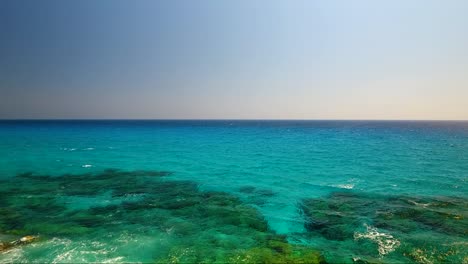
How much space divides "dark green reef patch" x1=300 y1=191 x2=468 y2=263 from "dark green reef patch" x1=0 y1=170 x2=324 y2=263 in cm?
288

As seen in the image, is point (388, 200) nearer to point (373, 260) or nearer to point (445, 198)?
point (445, 198)

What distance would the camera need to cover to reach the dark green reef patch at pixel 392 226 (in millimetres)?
11508

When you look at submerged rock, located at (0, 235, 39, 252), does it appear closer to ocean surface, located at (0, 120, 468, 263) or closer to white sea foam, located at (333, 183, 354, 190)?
ocean surface, located at (0, 120, 468, 263)

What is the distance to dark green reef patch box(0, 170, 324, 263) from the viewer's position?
1123cm

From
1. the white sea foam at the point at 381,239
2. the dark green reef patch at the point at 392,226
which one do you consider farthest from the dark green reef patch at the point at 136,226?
the white sea foam at the point at 381,239

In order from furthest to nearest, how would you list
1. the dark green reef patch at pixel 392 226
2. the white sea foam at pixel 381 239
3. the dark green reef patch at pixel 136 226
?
1. the white sea foam at pixel 381 239
2. the dark green reef patch at pixel 392 226
3. the dark green reef patch at pixel 136 226

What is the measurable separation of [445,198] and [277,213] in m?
13.9

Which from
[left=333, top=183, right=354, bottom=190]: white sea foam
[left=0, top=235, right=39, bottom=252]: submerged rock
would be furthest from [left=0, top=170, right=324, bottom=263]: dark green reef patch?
[left=333, top=183, right=354, bottom=190]: white sea foam

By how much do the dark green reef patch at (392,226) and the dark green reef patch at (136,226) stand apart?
9.46 ft

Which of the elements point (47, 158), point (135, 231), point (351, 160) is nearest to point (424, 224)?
point (135, 231)

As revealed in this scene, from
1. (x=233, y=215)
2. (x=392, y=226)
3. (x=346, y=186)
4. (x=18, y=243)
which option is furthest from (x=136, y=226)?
(x=346, y=186)

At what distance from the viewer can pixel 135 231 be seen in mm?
13742

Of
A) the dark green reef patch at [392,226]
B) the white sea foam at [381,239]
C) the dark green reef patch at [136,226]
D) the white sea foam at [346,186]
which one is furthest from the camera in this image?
the white sea foam at [346,186]

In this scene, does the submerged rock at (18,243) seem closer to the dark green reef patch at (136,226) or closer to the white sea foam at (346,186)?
the dark green reef patch at (136,226)
